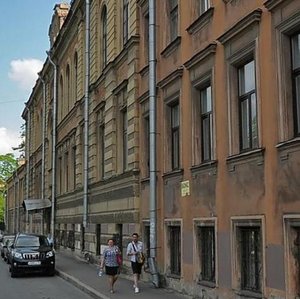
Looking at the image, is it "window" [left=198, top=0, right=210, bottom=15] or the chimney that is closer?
"window" [left=198, top=0, right=210, bottom=15]

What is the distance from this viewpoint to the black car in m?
24.3

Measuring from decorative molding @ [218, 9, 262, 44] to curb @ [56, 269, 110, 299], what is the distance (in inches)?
282

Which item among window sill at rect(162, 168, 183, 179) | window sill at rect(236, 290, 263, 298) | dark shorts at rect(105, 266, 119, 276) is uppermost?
window sill at rect(162, 168, 183, 179)

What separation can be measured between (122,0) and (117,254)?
10.4 m

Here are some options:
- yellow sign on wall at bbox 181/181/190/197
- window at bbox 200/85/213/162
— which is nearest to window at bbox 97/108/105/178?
yellow sign on wall at bbox 181/181/190/197

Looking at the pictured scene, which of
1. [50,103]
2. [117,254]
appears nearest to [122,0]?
[117,254]

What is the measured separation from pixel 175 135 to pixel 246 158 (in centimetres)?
542

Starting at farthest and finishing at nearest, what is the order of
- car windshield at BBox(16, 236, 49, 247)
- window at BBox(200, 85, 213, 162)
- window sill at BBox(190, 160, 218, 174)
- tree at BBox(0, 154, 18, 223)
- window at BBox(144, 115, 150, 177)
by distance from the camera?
tree at BBox(0, 154, 18, 223)
car windshield at BBox(16, 236, 49, 247)
window at BBox(144, 115, 150, 177)
window at BBox(200, 85, 213, 162)
window sill at BBox(190, 160, 218, 174)

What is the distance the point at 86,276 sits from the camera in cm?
2206

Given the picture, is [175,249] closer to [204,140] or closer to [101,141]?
[204,140]

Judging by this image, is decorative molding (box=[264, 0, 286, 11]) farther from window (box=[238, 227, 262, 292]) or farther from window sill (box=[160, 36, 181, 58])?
window sill (box=[160, 36, 181, 58])

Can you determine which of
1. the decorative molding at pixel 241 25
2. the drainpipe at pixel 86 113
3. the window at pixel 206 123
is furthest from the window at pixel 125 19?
the decorative molding at pixel 241 25

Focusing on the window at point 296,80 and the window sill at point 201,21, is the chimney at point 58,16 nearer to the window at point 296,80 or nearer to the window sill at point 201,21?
the window sill at point 201,21

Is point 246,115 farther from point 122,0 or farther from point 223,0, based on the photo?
point 122,0
